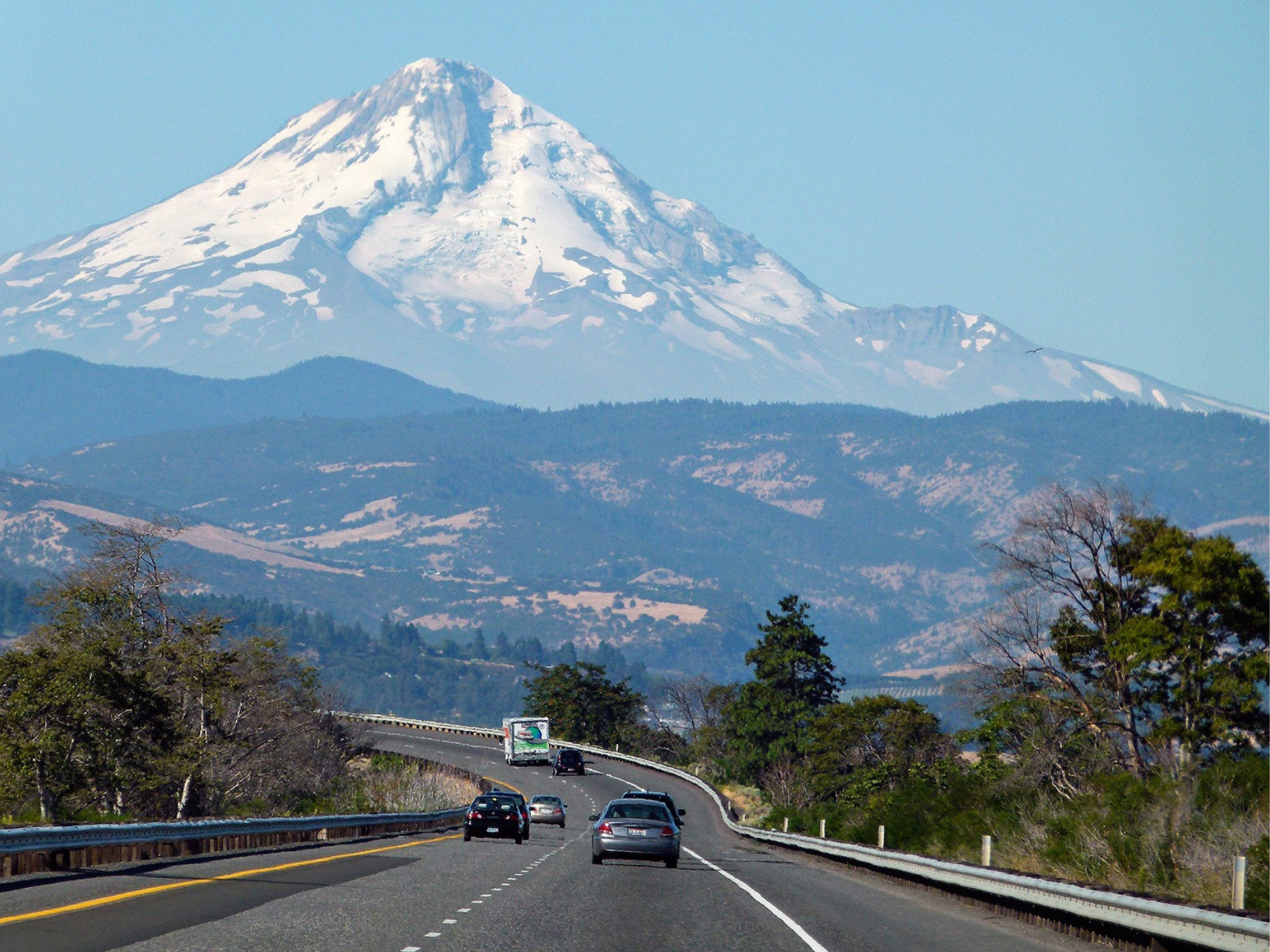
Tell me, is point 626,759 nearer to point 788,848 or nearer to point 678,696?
point 678,696

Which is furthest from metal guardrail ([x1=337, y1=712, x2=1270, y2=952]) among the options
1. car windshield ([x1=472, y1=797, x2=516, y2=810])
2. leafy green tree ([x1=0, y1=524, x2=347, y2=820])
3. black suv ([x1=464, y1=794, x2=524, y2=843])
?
leafy green tree ([x1=0, y1=524, x2=347, y2=820])

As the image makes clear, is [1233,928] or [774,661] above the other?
[774,661]

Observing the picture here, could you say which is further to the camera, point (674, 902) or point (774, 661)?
point (774, 661)

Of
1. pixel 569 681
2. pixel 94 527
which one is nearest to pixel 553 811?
pixel 94 527


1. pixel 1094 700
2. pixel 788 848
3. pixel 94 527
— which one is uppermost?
pixel 94 527

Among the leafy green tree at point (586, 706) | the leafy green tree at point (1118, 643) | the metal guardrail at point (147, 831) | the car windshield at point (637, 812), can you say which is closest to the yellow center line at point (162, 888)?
the metal guardrail at point (147, 831)

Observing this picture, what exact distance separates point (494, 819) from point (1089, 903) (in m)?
25.5

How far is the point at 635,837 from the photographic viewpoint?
106 ft

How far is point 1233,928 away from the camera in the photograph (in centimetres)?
1599

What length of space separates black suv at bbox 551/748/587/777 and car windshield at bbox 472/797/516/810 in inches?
2695

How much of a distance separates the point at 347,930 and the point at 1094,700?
43.3m

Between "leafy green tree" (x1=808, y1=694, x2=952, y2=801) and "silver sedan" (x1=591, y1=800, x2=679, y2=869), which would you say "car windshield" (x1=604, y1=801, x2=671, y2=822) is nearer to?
"silver sedan" (x1=591, y1=800, x2=679, y2=869)

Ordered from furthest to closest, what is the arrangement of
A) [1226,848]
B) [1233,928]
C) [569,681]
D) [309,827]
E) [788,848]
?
[569,681] < [788,848] < [309,827] < [1226,848] < [1233,928]

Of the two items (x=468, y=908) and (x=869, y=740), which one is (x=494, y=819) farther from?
(x=869, y=740)
